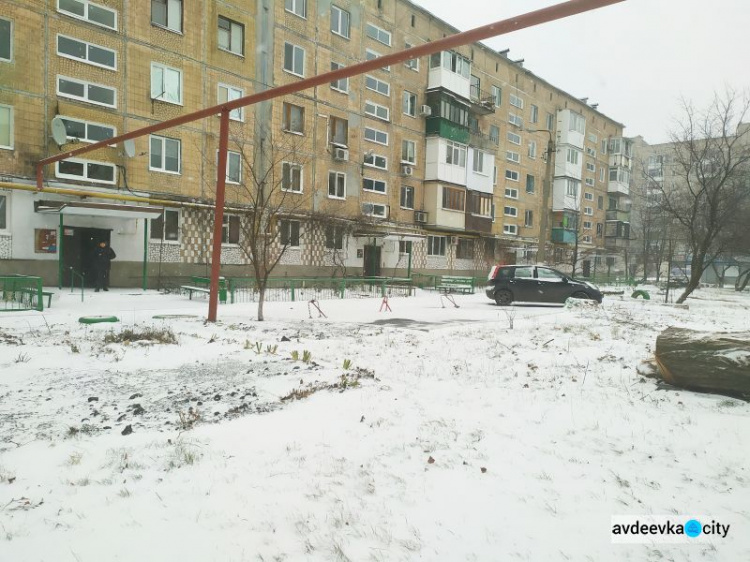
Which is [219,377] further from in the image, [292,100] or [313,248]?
[292,100]

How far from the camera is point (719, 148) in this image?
19.8m

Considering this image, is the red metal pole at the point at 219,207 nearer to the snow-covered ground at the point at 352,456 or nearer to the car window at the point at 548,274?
Answer: the snow-covered ground at the point at 352,456

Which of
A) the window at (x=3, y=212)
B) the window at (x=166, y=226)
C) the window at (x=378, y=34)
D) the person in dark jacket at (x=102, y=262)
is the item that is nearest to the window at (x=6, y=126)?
the window at (x=3, y=212)

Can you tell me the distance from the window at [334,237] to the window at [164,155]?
8508 mm

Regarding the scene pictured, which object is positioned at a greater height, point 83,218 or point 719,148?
point 719,148

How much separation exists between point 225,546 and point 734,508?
10.00 ft

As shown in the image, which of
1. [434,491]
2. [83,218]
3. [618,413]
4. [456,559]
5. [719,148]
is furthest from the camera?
[719,148]

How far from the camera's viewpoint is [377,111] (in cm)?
2886

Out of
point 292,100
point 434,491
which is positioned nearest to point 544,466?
point 434,491

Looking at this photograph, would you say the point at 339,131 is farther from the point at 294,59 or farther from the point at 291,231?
the point at 291,231

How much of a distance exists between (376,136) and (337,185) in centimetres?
458

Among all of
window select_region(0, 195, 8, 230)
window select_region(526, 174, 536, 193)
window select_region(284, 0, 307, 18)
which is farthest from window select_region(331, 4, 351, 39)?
window select_region(526, 174, 536, 193)

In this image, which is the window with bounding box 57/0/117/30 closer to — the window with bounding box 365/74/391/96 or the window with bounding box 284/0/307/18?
the window with bounding box 284/0/307/18

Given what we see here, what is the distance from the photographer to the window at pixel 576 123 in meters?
44.9
